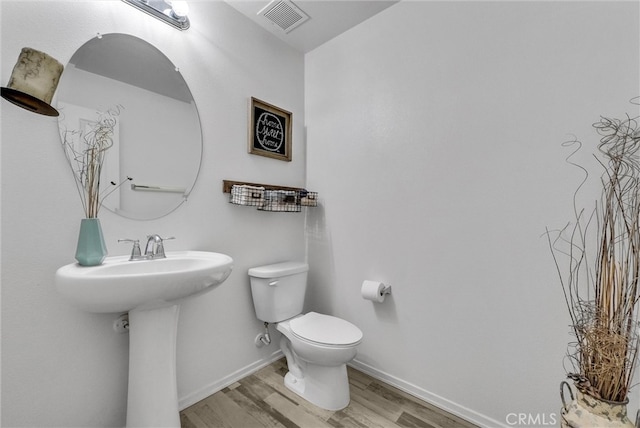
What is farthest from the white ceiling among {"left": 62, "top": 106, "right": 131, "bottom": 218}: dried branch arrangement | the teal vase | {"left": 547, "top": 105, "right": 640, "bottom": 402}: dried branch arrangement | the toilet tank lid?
the toilet tank lid

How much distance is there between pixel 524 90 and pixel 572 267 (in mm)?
830

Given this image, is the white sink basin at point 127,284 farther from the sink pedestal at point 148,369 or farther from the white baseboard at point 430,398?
the white baseboard at point 430,398

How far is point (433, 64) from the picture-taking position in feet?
5.06

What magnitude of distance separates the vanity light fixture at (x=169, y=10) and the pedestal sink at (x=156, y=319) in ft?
3.98

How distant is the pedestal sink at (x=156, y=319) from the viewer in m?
0.99

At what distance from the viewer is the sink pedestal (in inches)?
45.9

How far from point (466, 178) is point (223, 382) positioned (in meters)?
1.85

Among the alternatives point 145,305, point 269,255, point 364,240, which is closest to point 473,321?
point 364,240

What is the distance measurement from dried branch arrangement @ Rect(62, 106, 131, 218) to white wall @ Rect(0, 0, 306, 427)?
0.11ft

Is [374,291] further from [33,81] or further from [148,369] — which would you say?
[33,81]

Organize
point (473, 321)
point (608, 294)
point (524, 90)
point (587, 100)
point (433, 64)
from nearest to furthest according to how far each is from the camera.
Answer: point (608, 294) < point (587, 100) < point (524, 90) < point (473, 321) < point (433, 64)

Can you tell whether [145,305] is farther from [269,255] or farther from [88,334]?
[269,255]

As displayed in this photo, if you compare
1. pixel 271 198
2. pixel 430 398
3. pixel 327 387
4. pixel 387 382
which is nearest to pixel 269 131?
pixel 271 198

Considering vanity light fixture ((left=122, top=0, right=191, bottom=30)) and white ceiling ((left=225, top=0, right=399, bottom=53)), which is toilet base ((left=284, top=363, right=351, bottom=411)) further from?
white ceiling ((left=225, top=0, right=399, bottom=53))
